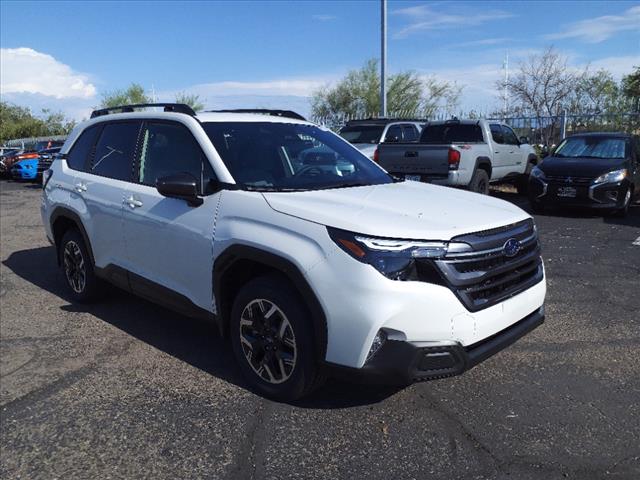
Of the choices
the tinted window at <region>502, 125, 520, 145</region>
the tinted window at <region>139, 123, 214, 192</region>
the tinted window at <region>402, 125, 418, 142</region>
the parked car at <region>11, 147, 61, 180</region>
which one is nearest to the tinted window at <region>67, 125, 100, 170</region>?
the tinted window at <region>139, 123, 214, 192</region>

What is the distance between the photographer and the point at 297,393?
3301mm

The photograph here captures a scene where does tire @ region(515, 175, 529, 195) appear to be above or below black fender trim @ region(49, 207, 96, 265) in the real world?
below

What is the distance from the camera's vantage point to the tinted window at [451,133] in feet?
39.3

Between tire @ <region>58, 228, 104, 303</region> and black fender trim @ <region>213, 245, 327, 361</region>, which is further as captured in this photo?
tire @ <region>58, 228, 104, 303</region>

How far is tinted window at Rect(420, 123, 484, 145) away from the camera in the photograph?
12.0 meters

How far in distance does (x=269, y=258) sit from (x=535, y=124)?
1636 cm

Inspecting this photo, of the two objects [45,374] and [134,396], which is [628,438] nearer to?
[134,396]

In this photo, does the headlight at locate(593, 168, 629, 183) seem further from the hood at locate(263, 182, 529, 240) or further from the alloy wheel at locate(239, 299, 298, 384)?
the alloy wheel at locate(239, 299, 298, 384)

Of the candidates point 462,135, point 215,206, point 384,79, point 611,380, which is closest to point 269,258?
point 215,206

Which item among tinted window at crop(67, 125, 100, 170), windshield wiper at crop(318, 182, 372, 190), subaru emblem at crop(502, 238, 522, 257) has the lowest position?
subaru emblem at crop(502, 238, 522, 257)

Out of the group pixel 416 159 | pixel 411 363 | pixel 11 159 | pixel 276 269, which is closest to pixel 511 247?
pixel 411 363

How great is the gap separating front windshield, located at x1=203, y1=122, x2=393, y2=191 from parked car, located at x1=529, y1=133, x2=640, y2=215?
22.6ft

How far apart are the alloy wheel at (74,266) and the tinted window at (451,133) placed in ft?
27.4

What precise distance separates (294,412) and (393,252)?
3.89 feet
